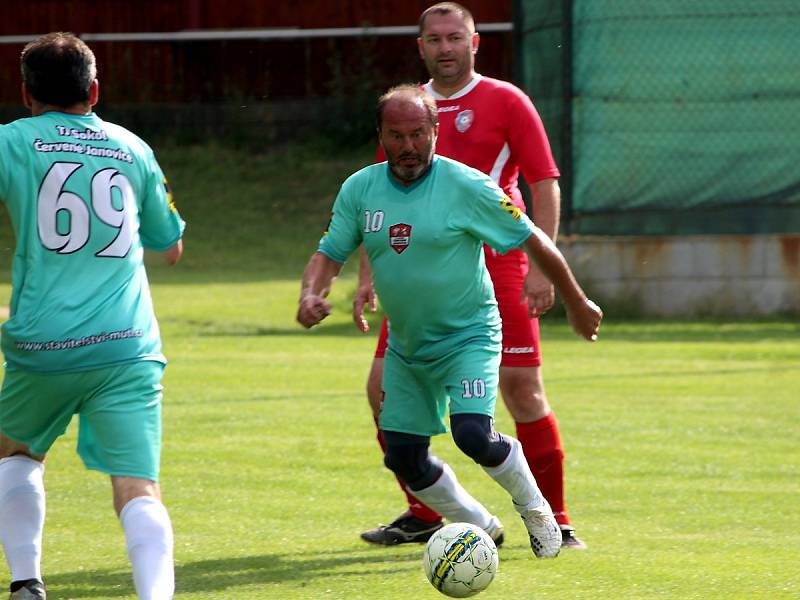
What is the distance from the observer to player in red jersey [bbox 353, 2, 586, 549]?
6566 millimetres

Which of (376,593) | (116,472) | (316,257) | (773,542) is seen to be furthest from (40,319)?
(773,542)

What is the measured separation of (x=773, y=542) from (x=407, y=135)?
8.07 ft

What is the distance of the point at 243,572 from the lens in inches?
242

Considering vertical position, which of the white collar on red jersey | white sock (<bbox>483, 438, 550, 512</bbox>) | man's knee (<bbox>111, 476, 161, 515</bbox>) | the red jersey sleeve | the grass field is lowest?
the grass field

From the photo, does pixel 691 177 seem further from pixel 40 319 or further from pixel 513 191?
pixel 40 319

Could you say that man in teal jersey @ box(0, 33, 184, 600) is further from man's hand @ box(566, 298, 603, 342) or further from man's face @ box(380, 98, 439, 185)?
man's hand @ box(566, 298, 603, 342)

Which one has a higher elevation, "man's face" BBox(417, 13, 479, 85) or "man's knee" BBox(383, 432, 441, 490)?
"man's face" BBox(417, 13, 479, 85)

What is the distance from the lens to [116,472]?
15.9 ft

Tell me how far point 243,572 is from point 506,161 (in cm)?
204

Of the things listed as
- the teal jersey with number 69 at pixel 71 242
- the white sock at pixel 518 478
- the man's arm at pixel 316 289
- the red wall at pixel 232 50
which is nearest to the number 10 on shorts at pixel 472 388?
the white sock at pixel 518 478

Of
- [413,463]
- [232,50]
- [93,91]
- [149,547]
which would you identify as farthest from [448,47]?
[232,50]

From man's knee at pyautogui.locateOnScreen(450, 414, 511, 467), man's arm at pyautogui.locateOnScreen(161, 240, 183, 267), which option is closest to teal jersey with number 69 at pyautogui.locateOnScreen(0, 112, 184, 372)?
man's arm at pyautogui.locateOnScreen(161, 240, 183, 267)

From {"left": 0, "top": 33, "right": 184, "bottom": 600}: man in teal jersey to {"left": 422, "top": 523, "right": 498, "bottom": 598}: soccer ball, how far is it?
112 centimetres

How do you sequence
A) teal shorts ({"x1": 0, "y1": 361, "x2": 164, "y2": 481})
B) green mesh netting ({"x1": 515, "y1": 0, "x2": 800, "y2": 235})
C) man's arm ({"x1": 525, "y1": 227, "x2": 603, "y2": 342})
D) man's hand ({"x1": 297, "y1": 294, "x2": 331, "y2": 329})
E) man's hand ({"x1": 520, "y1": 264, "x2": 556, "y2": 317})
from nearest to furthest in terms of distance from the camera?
1. teal shorts ({"x1": 0, "y1": 361, "x2": 164, "y2": 481})
2. man's hand ({"x1": 297, "y1": 294, "x2": 331, "y2": 329})
3. man's arm ({"x1": 525, "y1": 227, "x2": 603, "y2": 342})
4. man's hand ({"x1": 520, "y1": 264, "x2": 556, "y2": 317})
5. green mesh netting ({"x1": 515, "y1": 0, "x2": 800, "y2": 235})
